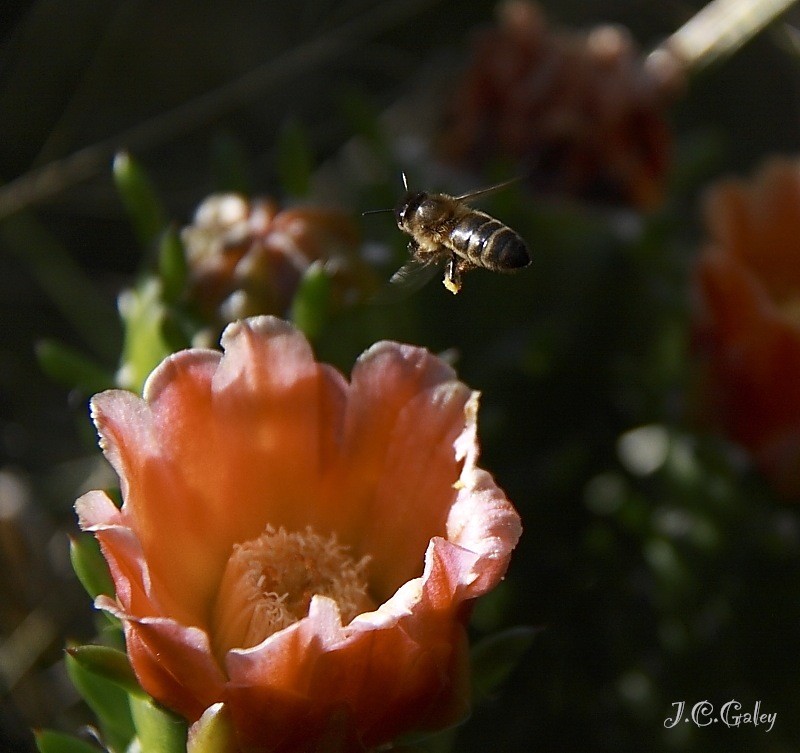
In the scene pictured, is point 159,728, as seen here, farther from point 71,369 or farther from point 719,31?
Answer: point 719,31

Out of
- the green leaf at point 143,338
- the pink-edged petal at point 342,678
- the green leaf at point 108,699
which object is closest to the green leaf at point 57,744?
the green leaf at point 108,699

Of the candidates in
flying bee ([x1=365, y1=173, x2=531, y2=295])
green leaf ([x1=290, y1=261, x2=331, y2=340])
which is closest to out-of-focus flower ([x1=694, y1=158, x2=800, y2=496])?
flying bee ([x1=365, y1=173, x2=531, y2=295])

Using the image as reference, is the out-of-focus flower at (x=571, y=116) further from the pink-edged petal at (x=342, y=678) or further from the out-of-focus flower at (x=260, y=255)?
the pink-edged petal at (x=342, y=678)

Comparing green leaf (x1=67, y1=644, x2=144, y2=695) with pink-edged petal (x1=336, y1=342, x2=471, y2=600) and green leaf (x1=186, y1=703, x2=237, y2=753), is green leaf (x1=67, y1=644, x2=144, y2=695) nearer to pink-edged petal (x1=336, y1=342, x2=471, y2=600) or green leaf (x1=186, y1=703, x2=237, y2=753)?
green leaf (x1=186, y1=703, x2=237, y2=753)

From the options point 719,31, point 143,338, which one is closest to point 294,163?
point 143,338

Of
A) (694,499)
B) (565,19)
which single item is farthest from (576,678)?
(565,19)
